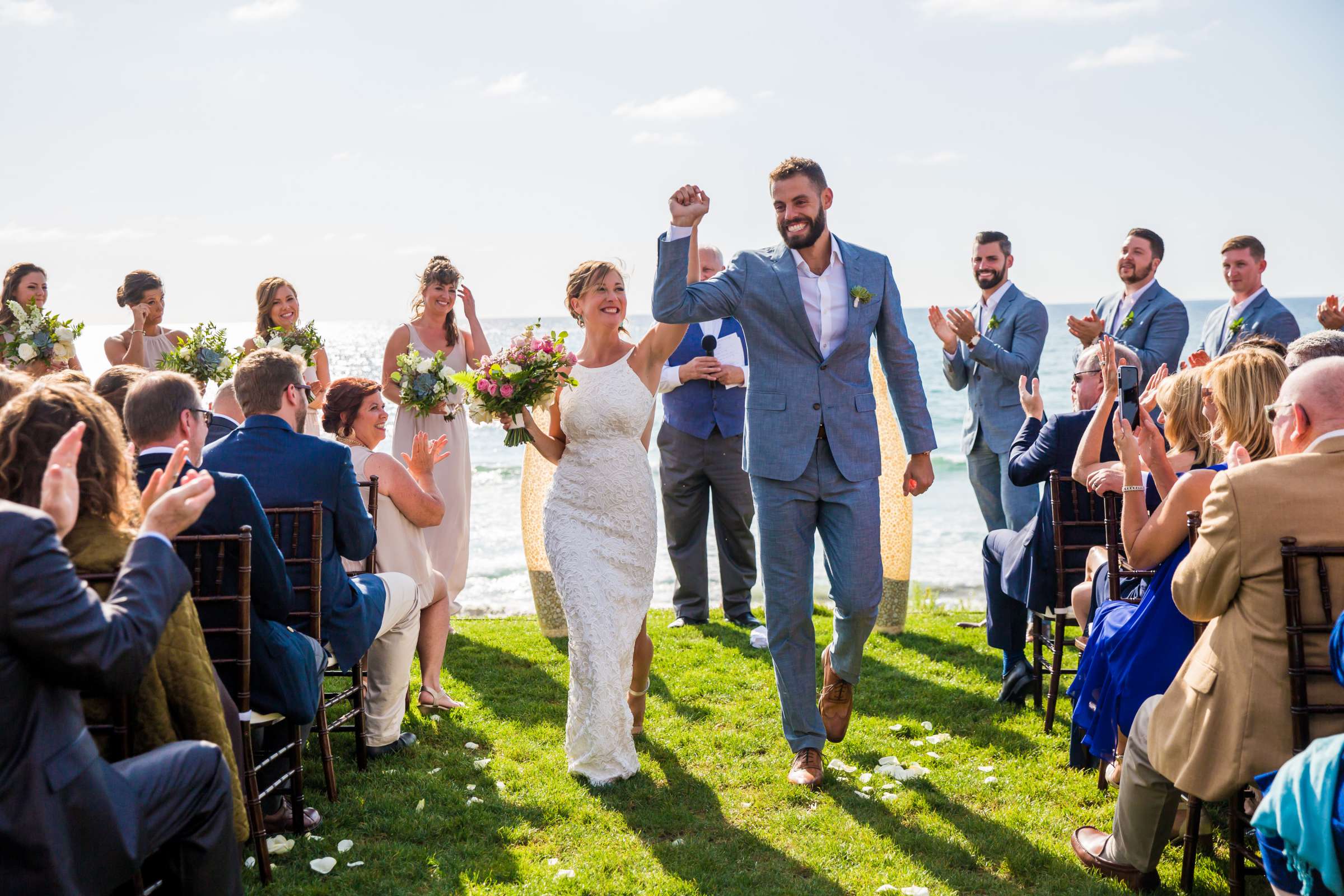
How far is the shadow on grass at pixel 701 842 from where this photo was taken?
3834mm

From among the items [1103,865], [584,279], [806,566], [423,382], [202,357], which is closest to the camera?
[1103,865]

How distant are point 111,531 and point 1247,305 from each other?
22.9 ft

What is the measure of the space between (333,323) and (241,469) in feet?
544

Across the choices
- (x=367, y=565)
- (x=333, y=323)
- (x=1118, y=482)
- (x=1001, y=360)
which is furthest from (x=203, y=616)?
(x=333, y=323)

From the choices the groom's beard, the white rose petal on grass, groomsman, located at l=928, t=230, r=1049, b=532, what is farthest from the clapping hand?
the white rose petal on grass

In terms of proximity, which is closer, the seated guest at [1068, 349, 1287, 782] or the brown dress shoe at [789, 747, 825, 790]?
the seated guest at [1068, 349, 1287, 782]

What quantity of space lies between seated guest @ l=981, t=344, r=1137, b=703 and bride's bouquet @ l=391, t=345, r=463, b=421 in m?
3.23

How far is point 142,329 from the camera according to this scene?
7488 millimetres

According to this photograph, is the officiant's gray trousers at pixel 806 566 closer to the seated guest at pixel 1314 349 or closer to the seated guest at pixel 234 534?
the seated guest at pixel 1314 349

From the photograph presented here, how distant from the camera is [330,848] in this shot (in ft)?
13.4

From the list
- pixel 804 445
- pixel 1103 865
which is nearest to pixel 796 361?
pixel 804 445

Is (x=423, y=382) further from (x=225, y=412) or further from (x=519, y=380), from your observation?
(x=519, y=380)

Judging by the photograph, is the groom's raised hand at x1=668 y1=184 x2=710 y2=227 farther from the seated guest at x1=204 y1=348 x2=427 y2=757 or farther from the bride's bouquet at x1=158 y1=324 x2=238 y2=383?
the bride's bouquet at x1=158 y1=324 x2=238 y2=383

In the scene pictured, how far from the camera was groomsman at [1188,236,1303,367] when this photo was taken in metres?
7.08
